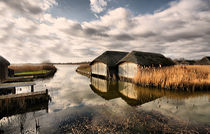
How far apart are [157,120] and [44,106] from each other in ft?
24.6

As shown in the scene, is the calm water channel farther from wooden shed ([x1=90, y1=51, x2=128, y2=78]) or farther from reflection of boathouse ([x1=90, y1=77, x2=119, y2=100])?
wooden shed ([x1=90, y1=51, x2=128, y2=78])

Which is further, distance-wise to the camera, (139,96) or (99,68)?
(99,68)

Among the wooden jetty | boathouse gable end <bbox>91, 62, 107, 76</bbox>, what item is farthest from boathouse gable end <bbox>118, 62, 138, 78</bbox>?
the wooden jetty

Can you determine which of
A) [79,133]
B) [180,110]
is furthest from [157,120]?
[79,133]

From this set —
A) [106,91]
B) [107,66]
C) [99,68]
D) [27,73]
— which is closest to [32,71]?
[27,73]

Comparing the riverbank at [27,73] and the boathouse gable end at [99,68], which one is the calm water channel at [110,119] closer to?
the riverbank at [27,73]

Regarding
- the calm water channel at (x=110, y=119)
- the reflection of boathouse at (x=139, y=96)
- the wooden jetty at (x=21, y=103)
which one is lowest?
the calm water channel at (x=110, y=119)

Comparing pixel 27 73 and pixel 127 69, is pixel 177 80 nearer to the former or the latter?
pixel 127 69

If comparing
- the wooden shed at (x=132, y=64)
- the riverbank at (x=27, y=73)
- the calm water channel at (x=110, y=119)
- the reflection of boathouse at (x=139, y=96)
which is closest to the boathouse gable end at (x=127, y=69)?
the wooden shed at (x=132, y=64)

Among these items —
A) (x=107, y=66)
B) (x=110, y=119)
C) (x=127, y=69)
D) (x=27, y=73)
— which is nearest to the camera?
(x=110, y=119)

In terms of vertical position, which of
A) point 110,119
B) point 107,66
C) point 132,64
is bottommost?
point 110,119

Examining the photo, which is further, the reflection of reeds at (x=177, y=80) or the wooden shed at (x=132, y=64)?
the wooden shed at (x=132, y=64)

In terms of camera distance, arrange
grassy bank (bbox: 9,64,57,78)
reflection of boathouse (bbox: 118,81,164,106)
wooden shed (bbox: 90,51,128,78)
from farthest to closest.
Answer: grassy bank (bbox: 9,64,57,78)
wooden shed (bbox: 90,51,128,78)
reflection of boathouse (bbox: 118,81,164,106)

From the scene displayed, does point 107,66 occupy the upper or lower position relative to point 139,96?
upper
